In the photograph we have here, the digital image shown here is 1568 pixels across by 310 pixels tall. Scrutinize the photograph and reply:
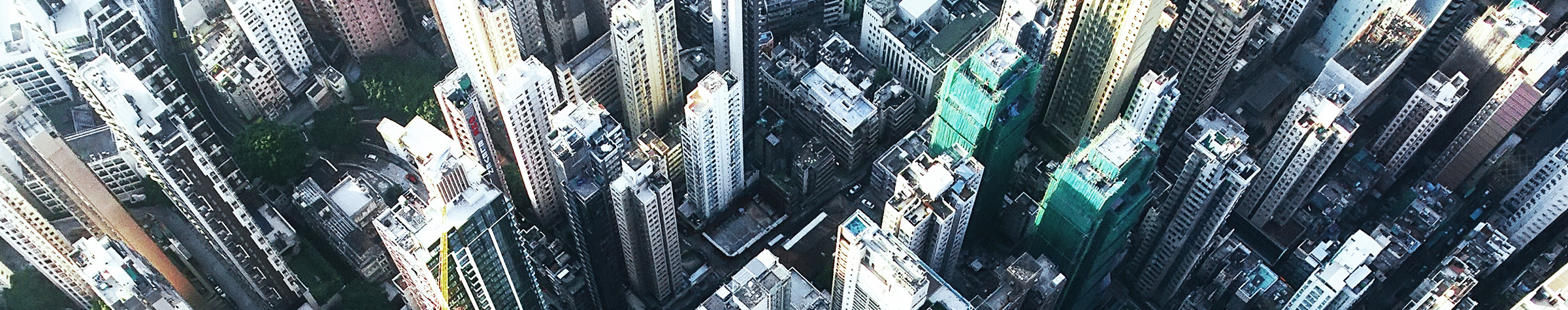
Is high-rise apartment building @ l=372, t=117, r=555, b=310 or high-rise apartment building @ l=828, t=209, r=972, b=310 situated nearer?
high-rise apartment building @ l=828, t=209, r=972, b=310

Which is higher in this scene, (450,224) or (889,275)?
(450,224)

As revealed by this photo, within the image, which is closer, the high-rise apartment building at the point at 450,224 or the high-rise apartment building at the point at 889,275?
the high-rise apartment building at the point at 889,275

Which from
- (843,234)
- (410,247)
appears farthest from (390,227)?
(843,234)

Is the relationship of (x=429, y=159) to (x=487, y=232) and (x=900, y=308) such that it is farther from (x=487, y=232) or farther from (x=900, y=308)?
(x=900, y=308)

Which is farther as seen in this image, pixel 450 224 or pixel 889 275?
pixel 889 275

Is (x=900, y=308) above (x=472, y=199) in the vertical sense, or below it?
below

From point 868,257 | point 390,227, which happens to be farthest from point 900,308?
point 390,227

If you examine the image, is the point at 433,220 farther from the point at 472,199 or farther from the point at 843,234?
the point at 843,234
